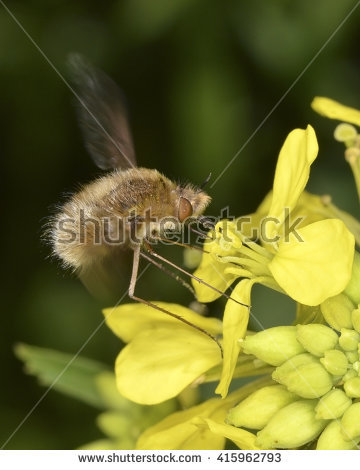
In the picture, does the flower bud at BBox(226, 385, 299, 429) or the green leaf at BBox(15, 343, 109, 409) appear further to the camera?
the green leaf at BBox(15, 343, 109, 409)

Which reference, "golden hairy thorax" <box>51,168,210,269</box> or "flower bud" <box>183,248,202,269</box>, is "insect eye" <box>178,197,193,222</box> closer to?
"golden hairy thorax" <box>51,168,210,269</box>

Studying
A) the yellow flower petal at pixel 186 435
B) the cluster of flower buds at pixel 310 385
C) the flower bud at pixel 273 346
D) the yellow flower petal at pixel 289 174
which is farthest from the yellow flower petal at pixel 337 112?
the yellow flower petal at pixel 186 435

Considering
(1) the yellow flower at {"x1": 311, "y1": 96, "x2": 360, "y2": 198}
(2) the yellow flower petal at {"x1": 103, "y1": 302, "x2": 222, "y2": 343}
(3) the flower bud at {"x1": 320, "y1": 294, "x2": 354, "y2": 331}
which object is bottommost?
(2) the yellow flower petal at {"x1": 103, "y1": 302, "x2": 222, "y2": 343}

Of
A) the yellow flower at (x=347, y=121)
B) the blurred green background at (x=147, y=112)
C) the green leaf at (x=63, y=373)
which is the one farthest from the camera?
the blurred green background at (x=147, y=112)

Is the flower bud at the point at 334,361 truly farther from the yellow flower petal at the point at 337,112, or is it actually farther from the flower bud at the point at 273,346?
the yellow flower petal at the point at 337,112

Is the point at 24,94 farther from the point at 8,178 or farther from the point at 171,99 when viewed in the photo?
the point at 171,99

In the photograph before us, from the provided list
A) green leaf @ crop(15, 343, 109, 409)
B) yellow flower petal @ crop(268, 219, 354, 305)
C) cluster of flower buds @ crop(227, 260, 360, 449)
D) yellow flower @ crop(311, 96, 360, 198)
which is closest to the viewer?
yellow flower petal @ crop(268, 219, 354, 305)

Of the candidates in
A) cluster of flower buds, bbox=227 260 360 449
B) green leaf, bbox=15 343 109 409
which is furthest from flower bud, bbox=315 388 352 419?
green leaf, bbox=15 343 109 409

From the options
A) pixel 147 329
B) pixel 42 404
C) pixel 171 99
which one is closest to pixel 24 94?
pixel 171 99
